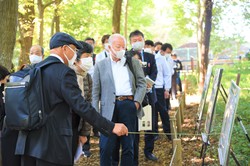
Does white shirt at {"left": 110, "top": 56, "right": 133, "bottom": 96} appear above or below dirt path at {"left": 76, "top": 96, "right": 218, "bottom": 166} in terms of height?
above

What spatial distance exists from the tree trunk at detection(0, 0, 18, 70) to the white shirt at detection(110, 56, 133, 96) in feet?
7.79

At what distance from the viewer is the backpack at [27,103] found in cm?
321

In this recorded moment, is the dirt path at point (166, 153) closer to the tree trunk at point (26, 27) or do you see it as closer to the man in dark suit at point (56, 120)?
the man in dark suit at point (56, 120)

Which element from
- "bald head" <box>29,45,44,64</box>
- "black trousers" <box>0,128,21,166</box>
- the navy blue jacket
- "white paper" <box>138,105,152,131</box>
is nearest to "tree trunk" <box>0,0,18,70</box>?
"bald head" <box>29,45,44,64</box>

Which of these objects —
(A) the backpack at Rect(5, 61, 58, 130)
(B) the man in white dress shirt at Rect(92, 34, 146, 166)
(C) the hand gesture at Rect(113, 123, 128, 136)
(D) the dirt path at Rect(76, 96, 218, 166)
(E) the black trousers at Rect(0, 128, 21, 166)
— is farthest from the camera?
(D) the dirt path at Rect(76, 96, 218, 166)

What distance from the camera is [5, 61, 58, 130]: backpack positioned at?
10.5ft

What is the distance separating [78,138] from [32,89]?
2.91 ft

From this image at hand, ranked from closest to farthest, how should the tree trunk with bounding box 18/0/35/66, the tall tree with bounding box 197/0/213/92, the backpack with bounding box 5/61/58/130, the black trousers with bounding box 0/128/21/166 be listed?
the backpack with bounding box 5/61/58/130, the black trousers with bounding box 0/128/21/166, the tall tree with bounding box 197/0/213/92, the tree trunk with bounding box 18/0/35/66

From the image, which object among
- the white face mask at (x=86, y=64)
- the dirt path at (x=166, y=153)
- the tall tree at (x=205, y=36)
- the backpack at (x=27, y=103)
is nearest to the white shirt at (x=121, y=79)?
the white face mask at (x=86, y=64)

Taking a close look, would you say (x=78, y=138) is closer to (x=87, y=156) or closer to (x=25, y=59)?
(x=87, y=156)

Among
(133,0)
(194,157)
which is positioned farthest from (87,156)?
(133,0)

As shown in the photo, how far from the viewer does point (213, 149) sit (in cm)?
702

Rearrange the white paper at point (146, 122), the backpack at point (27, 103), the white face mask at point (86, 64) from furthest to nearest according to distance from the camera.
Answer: the white paper at point (146, 122) → the white face mask at point (86, 64) → the backpack at point (27, 103)

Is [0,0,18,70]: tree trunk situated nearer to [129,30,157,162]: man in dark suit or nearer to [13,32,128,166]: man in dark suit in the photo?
[129,30,157,162]: man in dark suit
